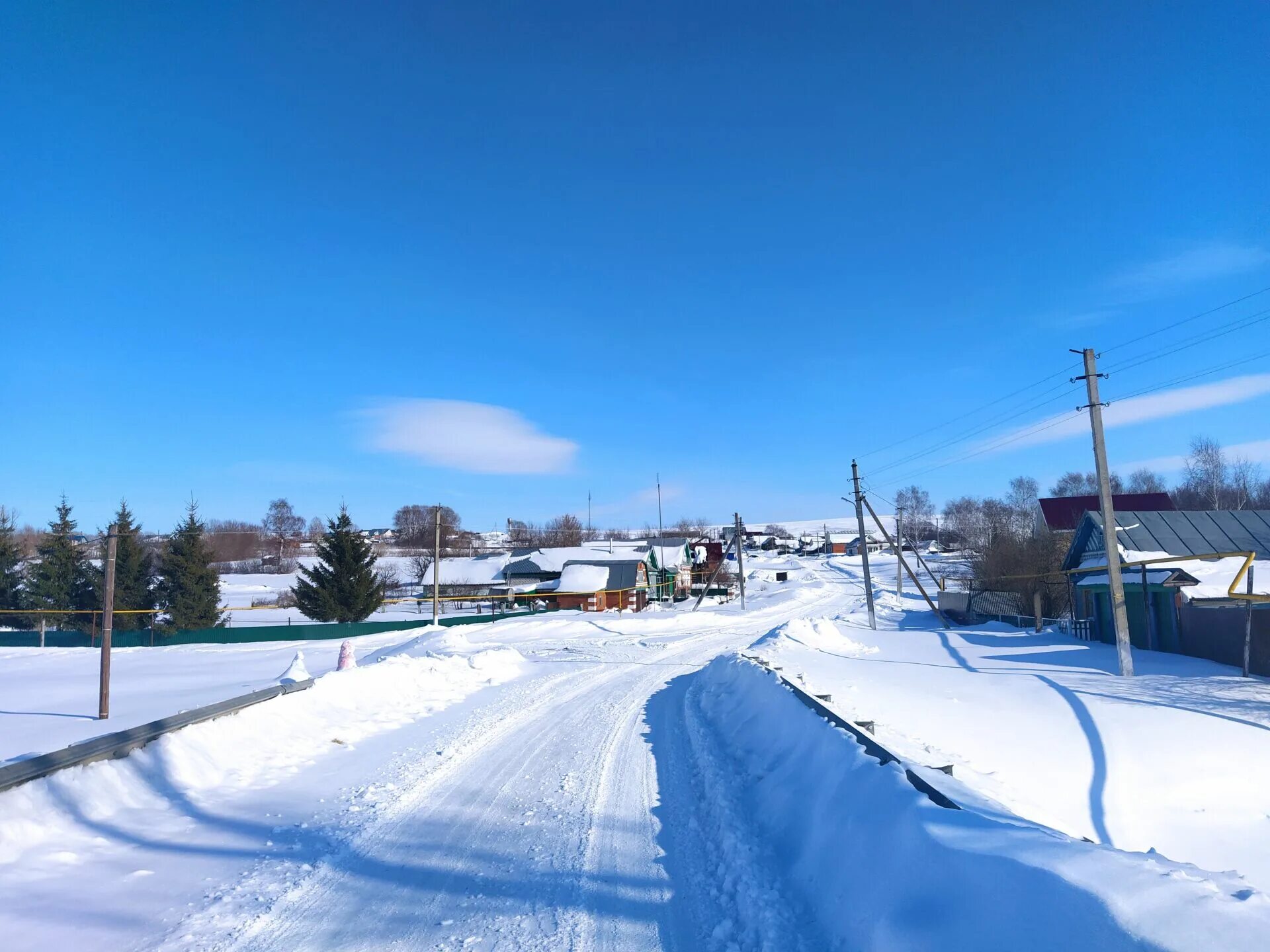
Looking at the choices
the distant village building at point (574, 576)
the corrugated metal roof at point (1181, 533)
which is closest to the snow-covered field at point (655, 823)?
the corrugated metal roof at point (1181, 533)

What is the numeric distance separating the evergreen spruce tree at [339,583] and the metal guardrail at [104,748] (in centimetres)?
3217

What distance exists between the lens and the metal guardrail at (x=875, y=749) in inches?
193

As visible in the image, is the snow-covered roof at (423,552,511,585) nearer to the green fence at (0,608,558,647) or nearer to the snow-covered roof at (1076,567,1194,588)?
the green fence at (0,608,558,647)

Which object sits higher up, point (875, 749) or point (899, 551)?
point (899, 551)

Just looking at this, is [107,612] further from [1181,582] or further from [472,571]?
[472,571]

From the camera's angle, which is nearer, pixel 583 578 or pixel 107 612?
pixel 107 612

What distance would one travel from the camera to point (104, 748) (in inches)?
283

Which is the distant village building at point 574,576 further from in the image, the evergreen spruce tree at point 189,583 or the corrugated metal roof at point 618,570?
the evergreen spruce tree at point 189,583

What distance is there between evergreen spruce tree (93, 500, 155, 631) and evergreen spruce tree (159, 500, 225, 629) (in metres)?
1.21

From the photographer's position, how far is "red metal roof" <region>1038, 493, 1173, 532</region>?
59.6m

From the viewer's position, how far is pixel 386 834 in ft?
20.8

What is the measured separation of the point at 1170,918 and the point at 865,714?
29.9ft

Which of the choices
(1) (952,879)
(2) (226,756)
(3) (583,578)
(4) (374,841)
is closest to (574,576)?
(3) (583,578)

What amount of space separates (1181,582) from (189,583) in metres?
44.2
